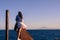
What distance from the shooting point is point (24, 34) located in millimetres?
12227

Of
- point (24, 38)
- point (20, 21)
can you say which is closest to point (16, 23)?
point (20, 21)

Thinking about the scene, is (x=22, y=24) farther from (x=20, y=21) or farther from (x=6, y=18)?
(x=6, y=18)

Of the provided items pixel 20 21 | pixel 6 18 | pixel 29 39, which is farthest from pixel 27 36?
pixel 6 18

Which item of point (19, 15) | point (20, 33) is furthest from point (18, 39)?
point (19, 15)

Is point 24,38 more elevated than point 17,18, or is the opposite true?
point 17,18

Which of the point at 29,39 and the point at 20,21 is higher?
the point at 20,21

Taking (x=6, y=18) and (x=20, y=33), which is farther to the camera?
(x=6, y=18)

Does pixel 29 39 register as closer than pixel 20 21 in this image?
Yes

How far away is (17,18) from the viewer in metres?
12.8

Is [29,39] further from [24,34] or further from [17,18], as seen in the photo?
[17,18]

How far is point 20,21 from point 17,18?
0.69 ft

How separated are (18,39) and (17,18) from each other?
41.6 inches

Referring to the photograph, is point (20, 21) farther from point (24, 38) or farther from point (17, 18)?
point (24, 38)

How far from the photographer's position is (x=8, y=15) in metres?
13.5
